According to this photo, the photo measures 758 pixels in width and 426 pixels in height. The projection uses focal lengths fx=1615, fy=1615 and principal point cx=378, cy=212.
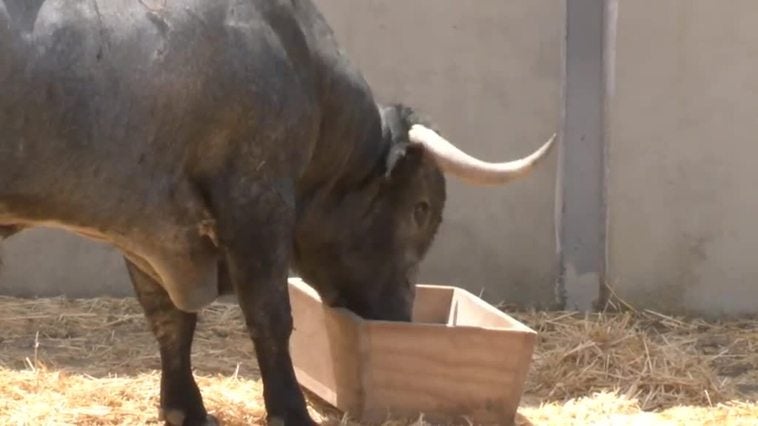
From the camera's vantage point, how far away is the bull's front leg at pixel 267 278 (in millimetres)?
5750

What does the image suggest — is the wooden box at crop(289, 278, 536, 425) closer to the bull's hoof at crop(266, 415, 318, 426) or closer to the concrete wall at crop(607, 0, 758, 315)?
the bull's hoof at crop(266, 415, 318, 426)

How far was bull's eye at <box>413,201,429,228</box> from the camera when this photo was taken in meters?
6.61

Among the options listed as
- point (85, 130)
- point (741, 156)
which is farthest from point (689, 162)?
point (85, 130)

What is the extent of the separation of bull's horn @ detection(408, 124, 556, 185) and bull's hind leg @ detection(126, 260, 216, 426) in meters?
1.16

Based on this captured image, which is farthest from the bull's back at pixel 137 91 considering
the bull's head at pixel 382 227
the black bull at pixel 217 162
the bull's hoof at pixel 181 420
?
the bull's hoof at pixel 181 420

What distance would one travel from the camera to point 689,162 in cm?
875

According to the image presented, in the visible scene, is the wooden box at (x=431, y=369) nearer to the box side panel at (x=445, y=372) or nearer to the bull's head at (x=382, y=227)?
the box side panel at (x=445, y=372)

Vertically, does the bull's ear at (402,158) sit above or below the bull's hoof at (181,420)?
above

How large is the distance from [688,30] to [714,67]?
0.25m

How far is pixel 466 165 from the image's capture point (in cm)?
638

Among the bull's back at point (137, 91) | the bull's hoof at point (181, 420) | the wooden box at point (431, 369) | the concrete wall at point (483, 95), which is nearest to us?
the bull's back at point (137, 91)

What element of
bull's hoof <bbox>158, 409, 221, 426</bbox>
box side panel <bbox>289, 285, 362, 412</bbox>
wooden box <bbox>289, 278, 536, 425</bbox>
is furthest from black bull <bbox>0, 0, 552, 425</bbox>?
wooden box <bbox>289, 278, 536, 425</bbox>

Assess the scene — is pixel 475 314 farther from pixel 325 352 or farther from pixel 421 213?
pixel 325 352

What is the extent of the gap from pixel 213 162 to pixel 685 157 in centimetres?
385
